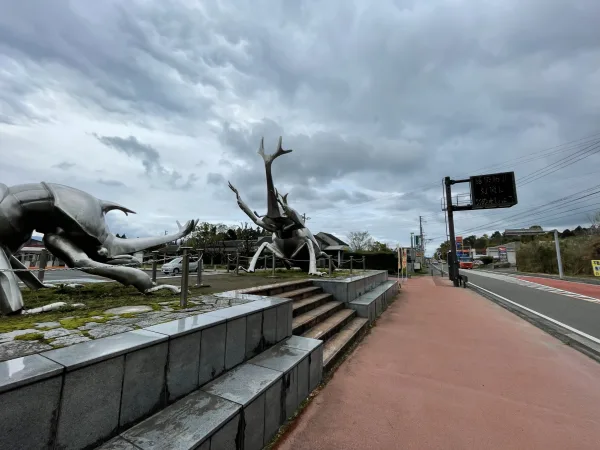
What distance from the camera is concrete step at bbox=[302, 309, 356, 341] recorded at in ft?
15.7

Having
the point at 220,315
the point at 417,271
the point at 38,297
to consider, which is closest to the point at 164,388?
the point at 220,315

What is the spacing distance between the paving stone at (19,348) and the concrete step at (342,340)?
3262mm

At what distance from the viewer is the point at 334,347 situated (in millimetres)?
4727

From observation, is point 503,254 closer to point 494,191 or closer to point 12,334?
point 494,191

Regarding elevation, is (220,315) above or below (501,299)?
above

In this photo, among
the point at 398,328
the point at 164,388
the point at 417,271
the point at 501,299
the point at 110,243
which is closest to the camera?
the point at 164,388

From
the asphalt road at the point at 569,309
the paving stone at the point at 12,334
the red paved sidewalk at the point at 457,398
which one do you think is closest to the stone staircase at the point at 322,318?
the red paved sidewalk at the point at 457,398

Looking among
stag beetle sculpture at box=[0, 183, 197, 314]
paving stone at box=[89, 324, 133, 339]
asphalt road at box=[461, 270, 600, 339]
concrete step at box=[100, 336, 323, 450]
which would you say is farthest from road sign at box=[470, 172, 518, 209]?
paving stone at box=[89, 324, 133, 339]

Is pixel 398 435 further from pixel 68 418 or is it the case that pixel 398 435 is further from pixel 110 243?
pixel 110 243

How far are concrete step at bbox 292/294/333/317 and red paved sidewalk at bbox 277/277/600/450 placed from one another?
49.5 inches

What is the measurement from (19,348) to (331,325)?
445 centimetres

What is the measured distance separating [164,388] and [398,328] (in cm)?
606

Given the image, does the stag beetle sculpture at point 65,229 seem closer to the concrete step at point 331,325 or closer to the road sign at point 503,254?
the concrete step at point 331,325

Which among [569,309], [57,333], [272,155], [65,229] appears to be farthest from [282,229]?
[569,309]
